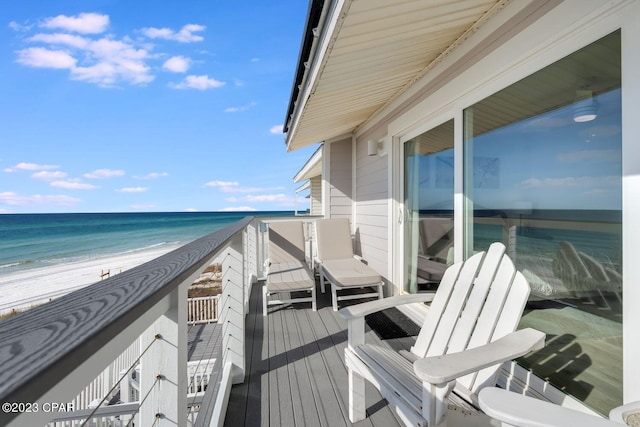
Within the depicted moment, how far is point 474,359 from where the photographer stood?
1.23 m

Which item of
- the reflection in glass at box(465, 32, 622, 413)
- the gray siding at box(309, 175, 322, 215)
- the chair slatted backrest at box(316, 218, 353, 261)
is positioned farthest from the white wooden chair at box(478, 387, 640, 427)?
the gray siding at box(309, 175, 322, 215)

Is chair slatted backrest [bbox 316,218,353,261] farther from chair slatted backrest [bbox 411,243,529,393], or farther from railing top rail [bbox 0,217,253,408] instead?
railing top rail [bbox 0,217,253,408]

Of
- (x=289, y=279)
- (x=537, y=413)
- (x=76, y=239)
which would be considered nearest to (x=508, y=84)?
(x=537, y=413)

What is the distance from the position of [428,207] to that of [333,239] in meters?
1.93

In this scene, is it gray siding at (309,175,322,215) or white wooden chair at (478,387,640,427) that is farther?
gray siding at (309,175,322,215)

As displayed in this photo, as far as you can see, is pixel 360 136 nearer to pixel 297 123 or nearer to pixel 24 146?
pixel 297 123

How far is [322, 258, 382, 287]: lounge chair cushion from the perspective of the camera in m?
3.65

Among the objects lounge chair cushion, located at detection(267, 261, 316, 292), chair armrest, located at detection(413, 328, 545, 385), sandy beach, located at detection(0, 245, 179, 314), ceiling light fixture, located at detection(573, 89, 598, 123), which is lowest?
sandy beach, located at detection(0, 245, 179, 314)

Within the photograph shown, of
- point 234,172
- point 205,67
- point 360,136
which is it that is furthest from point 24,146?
point 360,136

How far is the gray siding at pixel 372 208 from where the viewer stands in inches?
170

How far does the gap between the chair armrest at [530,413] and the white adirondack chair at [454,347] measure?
25 centimetres

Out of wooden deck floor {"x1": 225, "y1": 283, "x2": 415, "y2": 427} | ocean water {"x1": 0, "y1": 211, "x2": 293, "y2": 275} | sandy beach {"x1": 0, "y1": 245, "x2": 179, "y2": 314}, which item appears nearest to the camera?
wooden deck floor {"x1": 225, "y1": 283, "x2": 415, "y2": 427}

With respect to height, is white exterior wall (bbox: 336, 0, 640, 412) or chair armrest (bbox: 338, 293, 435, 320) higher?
white exterior wall (bbox: 336, 0, 640, 412)

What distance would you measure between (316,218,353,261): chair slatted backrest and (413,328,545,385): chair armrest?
11.4ft
